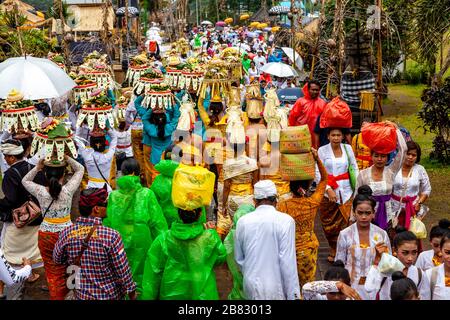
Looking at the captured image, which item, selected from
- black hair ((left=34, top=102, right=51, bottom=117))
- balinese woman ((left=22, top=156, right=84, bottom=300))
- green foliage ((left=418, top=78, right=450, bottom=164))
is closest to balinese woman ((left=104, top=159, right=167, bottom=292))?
balinese woman ((left=22, top=156, right=84, bottom=300))

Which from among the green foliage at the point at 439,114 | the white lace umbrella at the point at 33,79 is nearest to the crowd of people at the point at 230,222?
the white lace umbrella at the point at 33,79

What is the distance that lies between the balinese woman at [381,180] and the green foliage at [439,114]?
567 cm

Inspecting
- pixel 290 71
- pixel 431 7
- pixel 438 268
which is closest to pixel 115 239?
pixel 438 268

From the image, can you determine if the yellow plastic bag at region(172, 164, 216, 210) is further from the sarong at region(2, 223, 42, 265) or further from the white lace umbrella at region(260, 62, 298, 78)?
the white lace umbrella at region(260, 62, 298, 78)

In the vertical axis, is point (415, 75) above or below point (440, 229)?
above

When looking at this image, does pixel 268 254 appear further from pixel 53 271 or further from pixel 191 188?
pixel 53 271

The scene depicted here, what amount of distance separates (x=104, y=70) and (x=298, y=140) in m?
7.13

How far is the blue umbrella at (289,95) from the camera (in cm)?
1309

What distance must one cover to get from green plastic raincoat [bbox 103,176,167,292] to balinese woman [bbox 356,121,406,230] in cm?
217

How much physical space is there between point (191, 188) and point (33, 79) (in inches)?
200

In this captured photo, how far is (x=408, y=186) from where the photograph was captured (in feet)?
23.8

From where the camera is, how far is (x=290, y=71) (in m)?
15.3

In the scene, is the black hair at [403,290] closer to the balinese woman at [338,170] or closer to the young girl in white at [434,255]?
the young girl in white at [434,255]

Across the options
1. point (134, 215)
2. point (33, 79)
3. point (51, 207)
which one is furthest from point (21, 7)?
point (134, 215)
